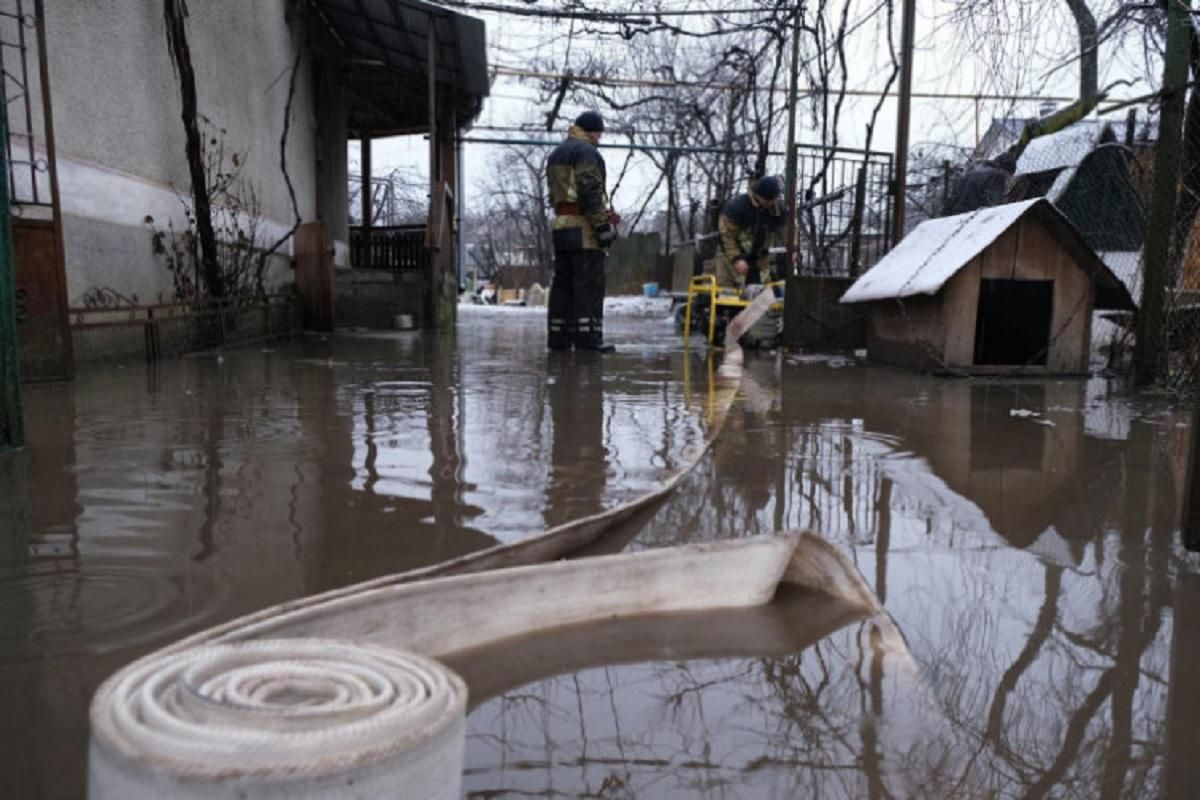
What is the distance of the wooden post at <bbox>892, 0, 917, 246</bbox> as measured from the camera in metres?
8.82

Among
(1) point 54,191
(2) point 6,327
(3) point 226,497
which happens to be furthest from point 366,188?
(3) point 226,497

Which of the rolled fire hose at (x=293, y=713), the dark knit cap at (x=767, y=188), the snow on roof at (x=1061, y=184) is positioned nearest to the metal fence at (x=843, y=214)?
the dark knit cap at (x=767, y=188)

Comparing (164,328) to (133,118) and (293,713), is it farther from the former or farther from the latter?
(293,713)

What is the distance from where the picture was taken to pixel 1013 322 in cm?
745

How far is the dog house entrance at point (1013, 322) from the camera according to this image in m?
7.18

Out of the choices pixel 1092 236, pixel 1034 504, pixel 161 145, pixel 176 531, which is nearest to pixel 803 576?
pixel 1034 504

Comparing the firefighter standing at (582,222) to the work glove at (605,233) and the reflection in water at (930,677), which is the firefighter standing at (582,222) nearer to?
the work glove at (605,233)

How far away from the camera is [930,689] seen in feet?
5.80

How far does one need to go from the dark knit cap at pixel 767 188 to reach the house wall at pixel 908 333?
6.35ft

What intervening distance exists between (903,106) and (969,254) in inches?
109

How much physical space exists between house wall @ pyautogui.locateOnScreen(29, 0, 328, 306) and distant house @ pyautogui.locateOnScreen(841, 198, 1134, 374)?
6.10 meters

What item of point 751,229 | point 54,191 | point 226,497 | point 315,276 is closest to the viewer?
point 226,497

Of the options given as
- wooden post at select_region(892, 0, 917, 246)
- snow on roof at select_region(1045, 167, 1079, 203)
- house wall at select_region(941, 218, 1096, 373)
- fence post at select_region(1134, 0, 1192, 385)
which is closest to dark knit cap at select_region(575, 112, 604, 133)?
wooden post at select_region(892, 0, 917, 246)

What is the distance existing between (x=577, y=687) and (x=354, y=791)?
2.91 ft
